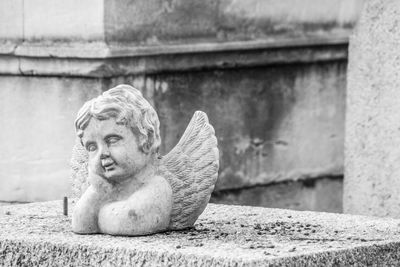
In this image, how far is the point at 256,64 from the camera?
10930mm

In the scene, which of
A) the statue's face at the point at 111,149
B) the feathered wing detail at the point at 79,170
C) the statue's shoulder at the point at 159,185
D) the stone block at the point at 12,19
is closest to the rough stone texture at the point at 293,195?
the stone block at the point at 12,19

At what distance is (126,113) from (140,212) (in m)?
0.44

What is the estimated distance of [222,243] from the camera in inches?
268

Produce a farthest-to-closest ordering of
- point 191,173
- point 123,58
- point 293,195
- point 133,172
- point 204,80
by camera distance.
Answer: point 293,195 → point 204,80 → point 123,58 → point 191,173 → point 133,172

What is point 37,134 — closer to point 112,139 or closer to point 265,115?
point 265,115

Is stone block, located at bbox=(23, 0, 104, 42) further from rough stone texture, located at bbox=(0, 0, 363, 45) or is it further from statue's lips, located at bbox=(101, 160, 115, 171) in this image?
statue's lips, located at bbox=(101, 160, 115, 171)

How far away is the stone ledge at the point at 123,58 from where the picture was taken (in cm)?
991

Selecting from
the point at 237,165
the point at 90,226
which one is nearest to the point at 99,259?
the point at 90,226

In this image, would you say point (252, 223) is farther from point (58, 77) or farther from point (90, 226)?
point (58, 77)

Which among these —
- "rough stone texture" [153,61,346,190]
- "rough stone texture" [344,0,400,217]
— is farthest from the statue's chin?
"rough stone texture" [153,61,346,190]

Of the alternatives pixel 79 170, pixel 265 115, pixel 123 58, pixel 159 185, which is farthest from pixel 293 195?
pixel 159 185

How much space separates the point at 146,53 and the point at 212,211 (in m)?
2.34

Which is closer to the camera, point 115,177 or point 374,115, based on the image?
point 115,177

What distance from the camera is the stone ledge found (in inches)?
390
